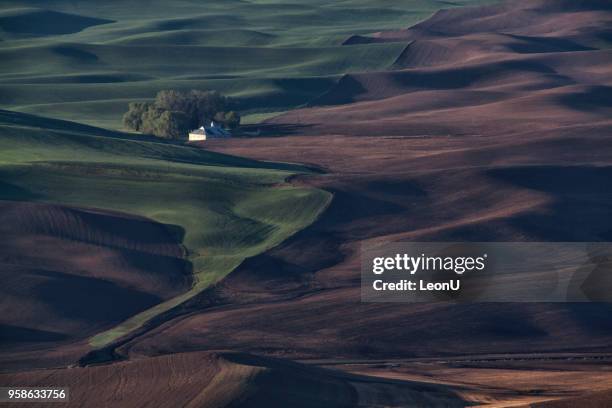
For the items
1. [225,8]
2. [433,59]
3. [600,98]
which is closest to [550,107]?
[600,98]

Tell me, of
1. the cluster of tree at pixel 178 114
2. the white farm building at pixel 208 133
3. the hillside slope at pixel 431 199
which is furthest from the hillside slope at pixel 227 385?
the cluster of tree at pixel 178 114

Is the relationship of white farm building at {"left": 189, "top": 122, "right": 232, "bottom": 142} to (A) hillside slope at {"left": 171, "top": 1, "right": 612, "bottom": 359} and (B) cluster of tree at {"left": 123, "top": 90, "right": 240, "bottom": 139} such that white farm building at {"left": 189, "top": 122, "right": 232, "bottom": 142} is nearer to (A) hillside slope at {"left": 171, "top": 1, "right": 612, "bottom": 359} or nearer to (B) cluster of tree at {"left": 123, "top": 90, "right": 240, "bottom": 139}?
(B) cluster of tree at {"left": 123, "top": 90, "right": 240, "bottom": 139}

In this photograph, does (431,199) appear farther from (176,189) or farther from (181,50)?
(181,50)

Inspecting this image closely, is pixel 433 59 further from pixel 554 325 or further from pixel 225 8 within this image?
pixel 554 325

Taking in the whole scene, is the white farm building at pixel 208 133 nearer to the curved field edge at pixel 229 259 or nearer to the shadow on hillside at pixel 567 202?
the curved field edge at pixel 229 259

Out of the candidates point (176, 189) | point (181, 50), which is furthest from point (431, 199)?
point (181, 50)
